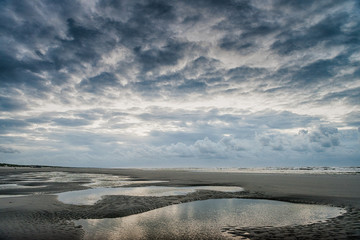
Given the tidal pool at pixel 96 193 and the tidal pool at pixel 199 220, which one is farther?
the tidal pool at pixel 96 193

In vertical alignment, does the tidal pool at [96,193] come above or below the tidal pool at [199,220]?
below

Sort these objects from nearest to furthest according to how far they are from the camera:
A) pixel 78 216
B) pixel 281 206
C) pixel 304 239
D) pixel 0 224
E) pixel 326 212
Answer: pixel 304 239 → pixel 0 224 → pixel 78 216 → pixel 326 212 → pixel 281 206

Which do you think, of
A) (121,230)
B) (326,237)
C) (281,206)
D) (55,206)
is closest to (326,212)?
(281,206)

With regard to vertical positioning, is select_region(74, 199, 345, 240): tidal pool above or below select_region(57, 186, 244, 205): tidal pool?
above

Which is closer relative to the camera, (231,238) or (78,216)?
(231,238)

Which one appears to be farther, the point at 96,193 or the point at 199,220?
the point at 96,193

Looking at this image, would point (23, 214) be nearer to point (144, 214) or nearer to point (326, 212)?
point (144, 214)

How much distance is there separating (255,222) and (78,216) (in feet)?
35.2

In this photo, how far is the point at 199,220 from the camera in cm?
1293

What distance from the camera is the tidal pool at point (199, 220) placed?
10.5 m

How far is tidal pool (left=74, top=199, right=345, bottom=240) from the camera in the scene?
10.5 meters

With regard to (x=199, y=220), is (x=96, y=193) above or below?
below

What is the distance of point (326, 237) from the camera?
1000cm

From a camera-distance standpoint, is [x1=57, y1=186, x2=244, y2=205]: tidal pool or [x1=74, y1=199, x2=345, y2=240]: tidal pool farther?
[x1=57, y1=186, x2=244, y2=205]: tidal pool
